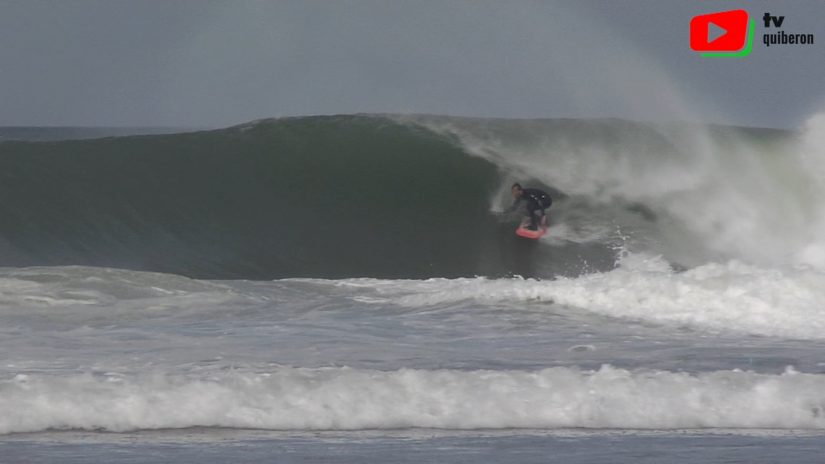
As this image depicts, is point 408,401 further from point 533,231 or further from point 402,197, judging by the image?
point 402,197

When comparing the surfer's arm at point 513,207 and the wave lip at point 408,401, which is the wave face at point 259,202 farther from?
the wave lip at point 408,401

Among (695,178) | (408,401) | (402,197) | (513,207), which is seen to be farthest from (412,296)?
(695,178)

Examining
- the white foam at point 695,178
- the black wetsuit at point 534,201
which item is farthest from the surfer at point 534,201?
the white foam at point 695,178

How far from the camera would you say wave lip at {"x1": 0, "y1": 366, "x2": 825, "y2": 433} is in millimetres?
5992

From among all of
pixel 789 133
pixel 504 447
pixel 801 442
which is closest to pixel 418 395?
pixel 504 447

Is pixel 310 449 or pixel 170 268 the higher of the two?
pixel 170 268

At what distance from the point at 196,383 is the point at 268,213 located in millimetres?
9813

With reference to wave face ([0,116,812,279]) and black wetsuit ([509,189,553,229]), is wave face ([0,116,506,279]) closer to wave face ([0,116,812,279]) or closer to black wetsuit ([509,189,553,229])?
wave face ([0,116,812,279])

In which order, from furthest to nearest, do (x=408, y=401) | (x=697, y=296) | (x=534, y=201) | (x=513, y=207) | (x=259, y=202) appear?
(x=259, y=202) < (x=513, y=207) < (x=534, y=201) < (x=697, y=296) < (x=408, y=401)

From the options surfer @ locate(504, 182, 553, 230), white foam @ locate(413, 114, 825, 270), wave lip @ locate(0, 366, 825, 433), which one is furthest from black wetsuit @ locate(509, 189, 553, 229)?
wave lip @ locate(0, 366, 825, 433)

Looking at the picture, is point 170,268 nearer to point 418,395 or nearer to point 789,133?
point 418,395

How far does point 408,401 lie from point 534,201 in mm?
8781

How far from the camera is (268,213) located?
1605 centimetres

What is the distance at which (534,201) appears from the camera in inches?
583
